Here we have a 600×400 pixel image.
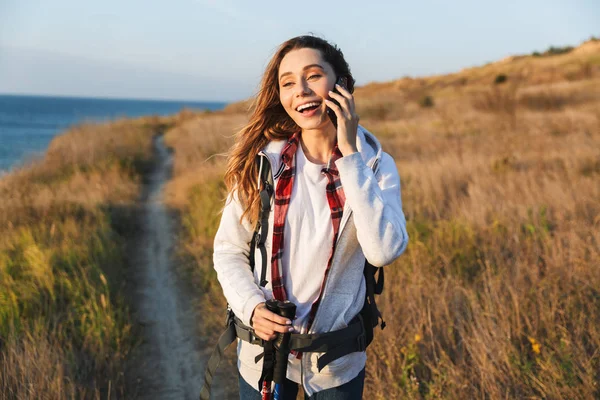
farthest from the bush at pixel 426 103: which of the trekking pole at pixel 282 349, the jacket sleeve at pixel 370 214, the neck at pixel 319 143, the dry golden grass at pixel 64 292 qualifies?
the trekking pole at pixel 282 349

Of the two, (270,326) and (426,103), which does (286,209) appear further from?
(426,103)

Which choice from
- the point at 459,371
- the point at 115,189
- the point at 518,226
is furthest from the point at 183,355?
the point at 115,189

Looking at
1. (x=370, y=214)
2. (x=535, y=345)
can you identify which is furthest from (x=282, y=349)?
(x=535, y=345)

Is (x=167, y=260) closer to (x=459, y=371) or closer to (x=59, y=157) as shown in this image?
(x=459, y=371)

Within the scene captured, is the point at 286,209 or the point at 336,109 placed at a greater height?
the point at 336,109

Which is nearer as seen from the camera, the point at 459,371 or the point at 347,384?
the point at 347,384

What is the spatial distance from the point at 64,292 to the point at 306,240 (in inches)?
140

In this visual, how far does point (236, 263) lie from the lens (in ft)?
5.43

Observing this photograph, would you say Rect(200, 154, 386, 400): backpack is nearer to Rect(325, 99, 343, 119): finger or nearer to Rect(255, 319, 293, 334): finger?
Rect(255, 319, 293, 334): finger

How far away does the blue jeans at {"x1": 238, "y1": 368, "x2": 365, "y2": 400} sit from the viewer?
5.49ft

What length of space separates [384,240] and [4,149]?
1328 inches

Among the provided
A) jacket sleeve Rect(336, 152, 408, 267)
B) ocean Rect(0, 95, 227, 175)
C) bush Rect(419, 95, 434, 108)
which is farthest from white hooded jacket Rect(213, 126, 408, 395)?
bush Rect(419, 95, 434, 108)

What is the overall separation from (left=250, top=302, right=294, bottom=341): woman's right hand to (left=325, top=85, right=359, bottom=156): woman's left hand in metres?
0.56

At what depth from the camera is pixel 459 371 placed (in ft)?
9.14
